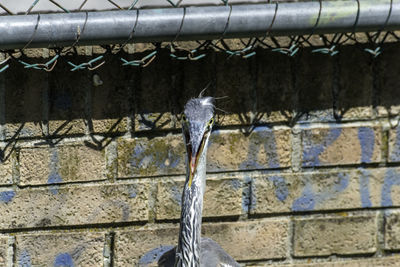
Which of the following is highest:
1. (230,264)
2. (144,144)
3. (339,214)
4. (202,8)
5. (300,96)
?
(202,8)

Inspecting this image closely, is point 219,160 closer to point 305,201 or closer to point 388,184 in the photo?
point 305,201

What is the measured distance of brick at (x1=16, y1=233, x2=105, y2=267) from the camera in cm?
296

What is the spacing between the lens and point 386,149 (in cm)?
321

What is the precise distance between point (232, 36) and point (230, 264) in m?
0.95

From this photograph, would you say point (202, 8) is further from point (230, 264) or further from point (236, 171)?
point (230, 264)

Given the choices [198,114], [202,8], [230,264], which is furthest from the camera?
[230,264]

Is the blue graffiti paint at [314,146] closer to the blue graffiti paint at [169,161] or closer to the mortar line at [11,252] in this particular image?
the blue graffiti paint at [169,161]

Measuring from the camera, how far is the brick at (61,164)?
9.58 ft

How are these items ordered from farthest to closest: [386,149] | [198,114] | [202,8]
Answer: [386,149] < [202,8] < [198,114]

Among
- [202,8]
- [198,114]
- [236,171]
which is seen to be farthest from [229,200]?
[202,8]

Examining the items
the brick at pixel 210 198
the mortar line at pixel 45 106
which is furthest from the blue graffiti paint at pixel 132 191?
the mortar line at pixel 45 106

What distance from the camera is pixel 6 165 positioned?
9.52ft

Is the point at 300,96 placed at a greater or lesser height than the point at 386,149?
greater

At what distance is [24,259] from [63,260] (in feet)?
0.54
